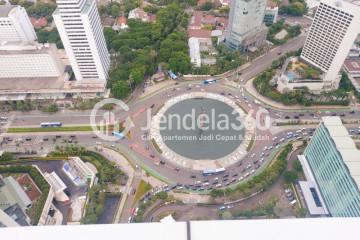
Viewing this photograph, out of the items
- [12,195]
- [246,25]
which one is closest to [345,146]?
[246,25]

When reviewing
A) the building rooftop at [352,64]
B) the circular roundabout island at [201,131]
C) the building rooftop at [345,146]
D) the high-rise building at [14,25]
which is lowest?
the circular roundabout island at [201,131]

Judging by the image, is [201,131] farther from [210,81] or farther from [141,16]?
[141,16]

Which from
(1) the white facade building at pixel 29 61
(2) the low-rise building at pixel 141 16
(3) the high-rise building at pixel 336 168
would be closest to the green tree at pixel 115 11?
(2) the low-rise building at pixel 141 16

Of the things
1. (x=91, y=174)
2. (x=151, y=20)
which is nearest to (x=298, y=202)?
(x=91, y=174)

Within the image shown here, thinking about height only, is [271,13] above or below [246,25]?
below

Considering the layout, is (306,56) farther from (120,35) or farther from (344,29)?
(120,35)

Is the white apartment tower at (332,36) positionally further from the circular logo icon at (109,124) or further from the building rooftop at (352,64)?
the circular logo icon at (109,124)
